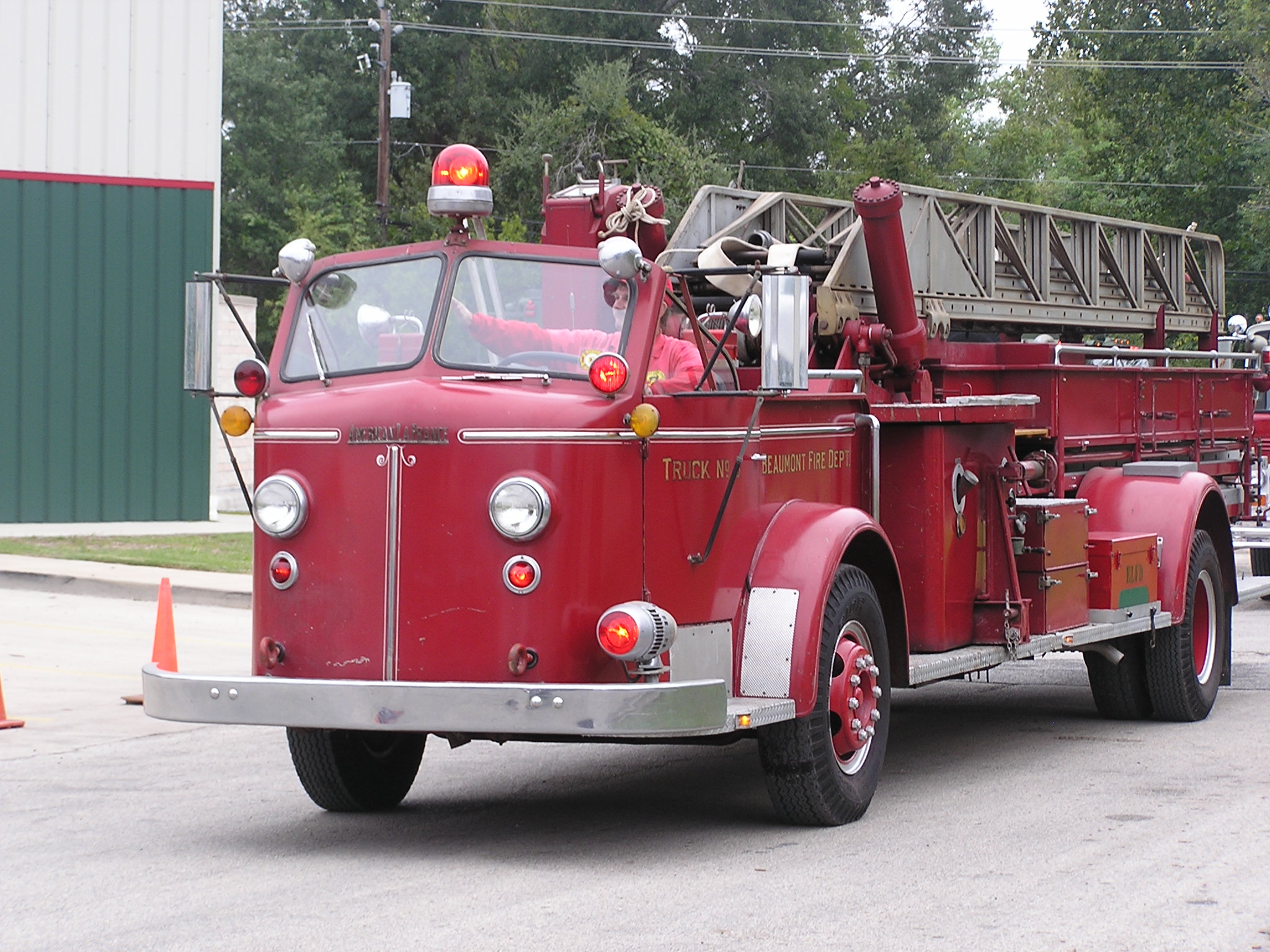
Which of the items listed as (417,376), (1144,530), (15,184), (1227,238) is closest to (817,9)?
(1227,238)

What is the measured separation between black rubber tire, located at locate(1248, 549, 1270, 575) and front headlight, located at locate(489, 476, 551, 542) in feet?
38.8

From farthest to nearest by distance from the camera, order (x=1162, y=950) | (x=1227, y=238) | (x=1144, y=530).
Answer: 1. (x=1227, y=238)
2. (x=1144, y=530)
3. (x=1162, y=950)

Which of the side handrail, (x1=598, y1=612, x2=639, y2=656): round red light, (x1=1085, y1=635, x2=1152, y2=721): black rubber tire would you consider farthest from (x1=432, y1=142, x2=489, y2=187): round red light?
(x1=1085, y1=635, x2=1152, y2=721): black rubber tire

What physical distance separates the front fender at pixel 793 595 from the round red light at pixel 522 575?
1018mm

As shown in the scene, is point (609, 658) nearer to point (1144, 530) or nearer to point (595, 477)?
point (595, 477)

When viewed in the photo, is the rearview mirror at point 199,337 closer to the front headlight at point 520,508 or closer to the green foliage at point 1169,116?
the front headlight at point 520,508

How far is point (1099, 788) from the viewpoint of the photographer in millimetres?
8250

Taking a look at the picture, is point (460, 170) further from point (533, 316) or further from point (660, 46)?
point (660, 46)

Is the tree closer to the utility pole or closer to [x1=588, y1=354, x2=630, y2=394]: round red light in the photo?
the utility pole

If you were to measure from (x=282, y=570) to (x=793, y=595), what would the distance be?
198cm

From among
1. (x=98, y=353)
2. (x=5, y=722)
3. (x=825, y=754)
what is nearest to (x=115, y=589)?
(x=98, y=353)

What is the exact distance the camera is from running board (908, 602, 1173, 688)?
325 inches

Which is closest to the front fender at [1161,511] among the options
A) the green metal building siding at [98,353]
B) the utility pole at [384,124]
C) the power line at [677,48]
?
the green metal building siding at [98,353]

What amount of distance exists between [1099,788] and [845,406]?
6.83ft
